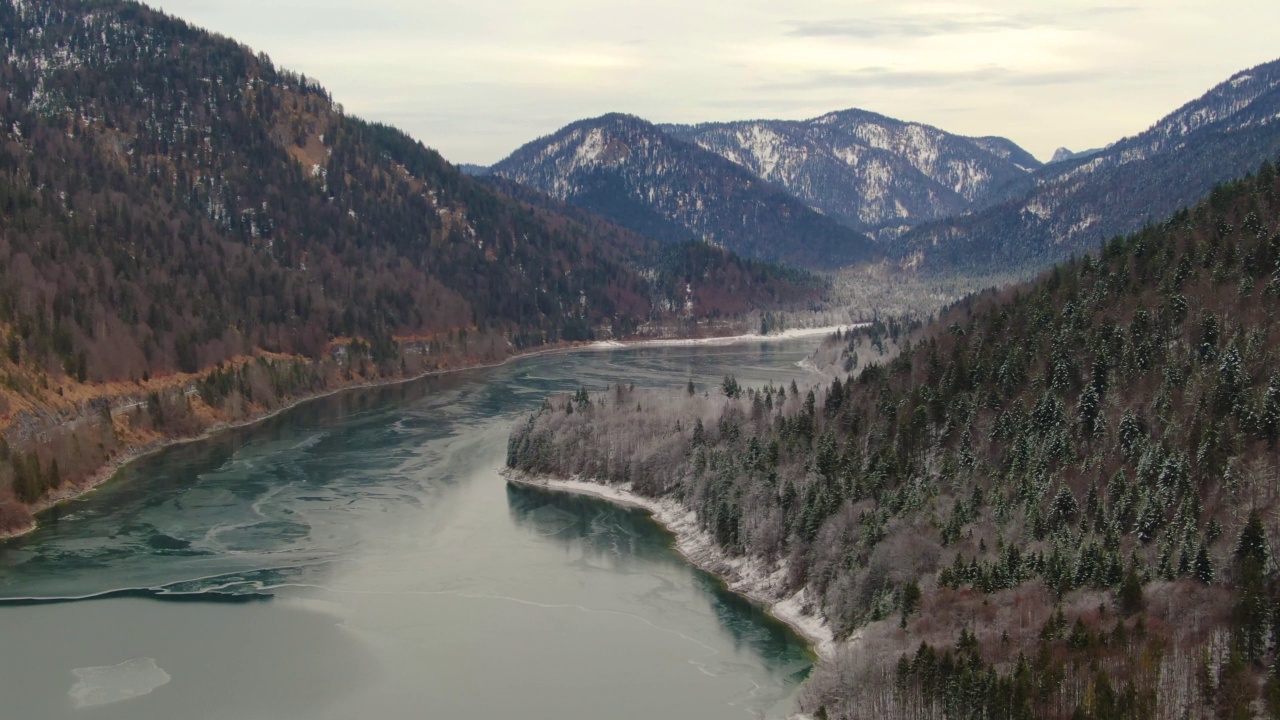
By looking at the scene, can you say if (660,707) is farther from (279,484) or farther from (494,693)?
(279,484)

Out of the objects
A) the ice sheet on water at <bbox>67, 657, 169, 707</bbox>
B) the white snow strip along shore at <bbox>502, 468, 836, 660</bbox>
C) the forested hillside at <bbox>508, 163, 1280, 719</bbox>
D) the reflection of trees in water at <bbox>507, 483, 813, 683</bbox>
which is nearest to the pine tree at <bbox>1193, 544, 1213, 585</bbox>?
the forested hillside at <bbox>508, 163, 1280, 719</bbox>

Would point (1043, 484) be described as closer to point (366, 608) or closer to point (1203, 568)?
point (1203, 568)

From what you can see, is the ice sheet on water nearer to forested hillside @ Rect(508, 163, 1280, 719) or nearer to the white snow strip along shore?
forested hillside @ Rect(508, 163, 1280, 719)

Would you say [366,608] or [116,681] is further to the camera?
[366,608]

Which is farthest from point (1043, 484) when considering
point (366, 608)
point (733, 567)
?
point (366, 608)

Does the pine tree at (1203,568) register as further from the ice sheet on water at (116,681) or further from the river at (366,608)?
the ice sheet on water at (116,681)

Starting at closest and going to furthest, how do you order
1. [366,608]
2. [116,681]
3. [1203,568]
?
[1203,568] < [116,681] < [366,608]
